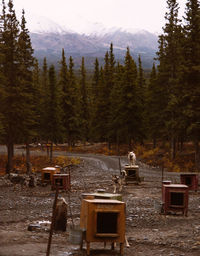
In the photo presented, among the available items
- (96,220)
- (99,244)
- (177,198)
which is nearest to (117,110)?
(177,198)

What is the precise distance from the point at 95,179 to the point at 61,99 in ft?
107

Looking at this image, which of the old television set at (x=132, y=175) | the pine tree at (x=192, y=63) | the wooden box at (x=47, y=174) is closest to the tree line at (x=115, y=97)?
the pine tree at (x=192, y=63)

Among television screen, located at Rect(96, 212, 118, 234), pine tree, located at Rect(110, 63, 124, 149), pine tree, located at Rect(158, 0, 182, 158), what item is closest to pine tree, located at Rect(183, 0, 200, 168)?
pine tree, located at Rect(158, 0, 182, 158)

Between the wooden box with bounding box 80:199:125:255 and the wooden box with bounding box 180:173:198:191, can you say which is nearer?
the wooden box with bounding box 80:199:125:255

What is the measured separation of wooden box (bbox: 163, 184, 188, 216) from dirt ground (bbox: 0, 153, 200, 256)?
0.33m

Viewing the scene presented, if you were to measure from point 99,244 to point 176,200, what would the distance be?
5.73 meters

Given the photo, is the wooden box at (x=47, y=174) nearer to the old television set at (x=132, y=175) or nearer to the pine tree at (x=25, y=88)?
the old television set at (x=132, y=175)

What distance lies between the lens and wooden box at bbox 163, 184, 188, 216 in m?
16.0

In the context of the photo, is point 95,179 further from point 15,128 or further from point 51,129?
point 51,129

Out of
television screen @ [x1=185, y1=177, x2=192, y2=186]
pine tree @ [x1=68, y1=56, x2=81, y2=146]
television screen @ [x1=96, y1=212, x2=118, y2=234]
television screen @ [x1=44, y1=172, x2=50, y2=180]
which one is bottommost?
television screen @ [x1=44, y1=172, x2=50, y2=180]

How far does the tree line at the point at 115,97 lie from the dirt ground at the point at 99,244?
10.8 metres

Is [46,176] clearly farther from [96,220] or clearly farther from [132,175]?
[96,220]

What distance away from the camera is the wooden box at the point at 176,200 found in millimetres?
15978

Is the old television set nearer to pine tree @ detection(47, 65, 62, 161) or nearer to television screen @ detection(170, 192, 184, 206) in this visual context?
television screen @ detection(170, 192, 184, 206)
